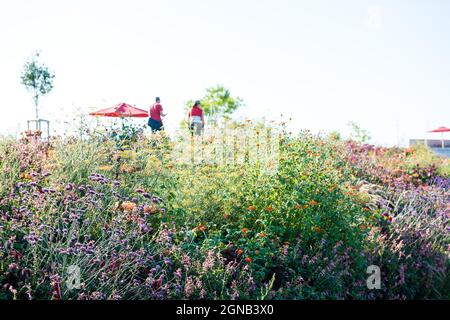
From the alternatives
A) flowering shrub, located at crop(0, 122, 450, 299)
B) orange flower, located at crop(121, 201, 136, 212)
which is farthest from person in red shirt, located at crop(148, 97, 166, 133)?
orange flower, located at crop(121, 201, 136, 212)

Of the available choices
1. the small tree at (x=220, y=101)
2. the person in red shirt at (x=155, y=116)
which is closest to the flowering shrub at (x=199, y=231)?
the person in red shirt at (x=155, y=116)

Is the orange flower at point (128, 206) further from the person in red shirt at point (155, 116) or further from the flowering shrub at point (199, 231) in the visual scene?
the person in red shirt at point (155, 116)

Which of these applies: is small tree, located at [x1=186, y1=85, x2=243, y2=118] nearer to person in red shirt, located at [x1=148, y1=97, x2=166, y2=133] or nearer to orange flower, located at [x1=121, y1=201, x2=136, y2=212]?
person in red shirt, located at [x1=148, y1=97, x2=166, y2=133]

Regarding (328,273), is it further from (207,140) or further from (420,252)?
(207,140)

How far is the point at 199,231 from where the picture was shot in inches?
193

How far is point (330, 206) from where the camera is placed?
5.10 meters

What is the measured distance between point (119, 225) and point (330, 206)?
6.68 feet

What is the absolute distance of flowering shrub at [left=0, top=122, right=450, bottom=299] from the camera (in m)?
3.84

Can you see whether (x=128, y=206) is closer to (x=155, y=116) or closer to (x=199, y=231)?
(x=199, y=231)

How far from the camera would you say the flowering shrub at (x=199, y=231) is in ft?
12.6

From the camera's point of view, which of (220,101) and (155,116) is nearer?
(155,116)

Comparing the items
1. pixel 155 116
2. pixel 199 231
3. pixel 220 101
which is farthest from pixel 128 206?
pixel 220 101
